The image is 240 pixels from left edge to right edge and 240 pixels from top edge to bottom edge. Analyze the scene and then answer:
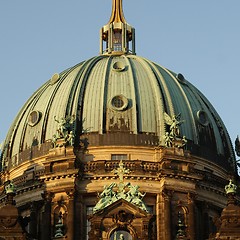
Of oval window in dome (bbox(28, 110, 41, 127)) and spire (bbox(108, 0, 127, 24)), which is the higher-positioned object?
spire (bbox(108, 0, 127, 24))

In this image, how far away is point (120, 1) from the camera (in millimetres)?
90688

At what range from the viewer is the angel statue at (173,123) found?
250 feet

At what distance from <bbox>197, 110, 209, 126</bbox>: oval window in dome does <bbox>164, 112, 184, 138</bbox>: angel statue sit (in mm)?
2497

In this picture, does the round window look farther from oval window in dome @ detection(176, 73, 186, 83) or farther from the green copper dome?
oval window in dome @ detection(176, 73, 186, 83)

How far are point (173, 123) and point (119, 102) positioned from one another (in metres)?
4.47

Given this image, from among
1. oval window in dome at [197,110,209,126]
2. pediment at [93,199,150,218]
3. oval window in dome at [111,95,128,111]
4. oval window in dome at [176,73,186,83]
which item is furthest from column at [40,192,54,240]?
oval window in dome at [176,73,186,83]

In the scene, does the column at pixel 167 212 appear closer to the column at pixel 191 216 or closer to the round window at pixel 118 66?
the column at pixel 191 216

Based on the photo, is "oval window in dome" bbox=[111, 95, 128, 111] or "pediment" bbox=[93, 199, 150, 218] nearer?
"pediment" bbox=[93, 199, 150, 218]

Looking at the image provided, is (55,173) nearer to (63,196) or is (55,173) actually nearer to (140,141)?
(63,196)

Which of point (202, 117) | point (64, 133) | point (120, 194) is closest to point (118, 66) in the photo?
point (202, 117)

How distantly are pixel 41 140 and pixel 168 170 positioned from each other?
10.2m

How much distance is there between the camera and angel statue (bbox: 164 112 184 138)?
250ft

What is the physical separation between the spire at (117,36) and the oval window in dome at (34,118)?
10076mm

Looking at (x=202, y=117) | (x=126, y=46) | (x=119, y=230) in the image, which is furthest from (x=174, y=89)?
(x=119, y=230)
